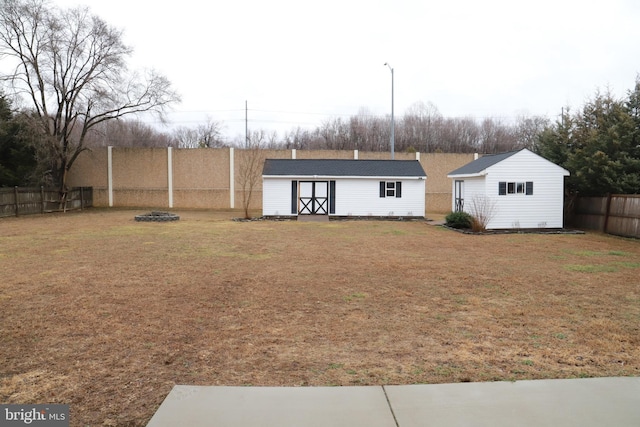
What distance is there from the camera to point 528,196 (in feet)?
63.6

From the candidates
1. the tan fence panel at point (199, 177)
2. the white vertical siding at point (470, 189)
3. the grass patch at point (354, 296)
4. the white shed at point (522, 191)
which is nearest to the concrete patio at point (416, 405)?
the grass patch at point (354, 296)

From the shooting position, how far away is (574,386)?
363 centimetres

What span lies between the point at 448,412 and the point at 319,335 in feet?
7.12

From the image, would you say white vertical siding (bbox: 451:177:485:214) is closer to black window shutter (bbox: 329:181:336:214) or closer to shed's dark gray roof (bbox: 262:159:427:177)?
shed's dark gray roof (bbox: 262:159:427:177)

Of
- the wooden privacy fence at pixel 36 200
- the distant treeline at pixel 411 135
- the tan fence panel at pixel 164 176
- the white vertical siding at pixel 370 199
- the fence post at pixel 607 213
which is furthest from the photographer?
the distant treeline at pixel 411 135

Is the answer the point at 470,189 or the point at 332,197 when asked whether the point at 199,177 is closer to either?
the point at 332,197

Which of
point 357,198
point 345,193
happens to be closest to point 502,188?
point 357,198

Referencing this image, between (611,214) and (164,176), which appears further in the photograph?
(164,176)

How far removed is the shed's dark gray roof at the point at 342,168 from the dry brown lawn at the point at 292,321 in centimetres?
1365

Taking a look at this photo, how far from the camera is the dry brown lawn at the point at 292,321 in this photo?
3.97 m

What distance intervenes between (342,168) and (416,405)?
22957mm

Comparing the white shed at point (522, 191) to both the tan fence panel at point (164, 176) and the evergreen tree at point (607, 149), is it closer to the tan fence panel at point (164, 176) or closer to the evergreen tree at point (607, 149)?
the evergreen tree at point (607, 149)

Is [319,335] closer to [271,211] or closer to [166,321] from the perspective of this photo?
[166,321]

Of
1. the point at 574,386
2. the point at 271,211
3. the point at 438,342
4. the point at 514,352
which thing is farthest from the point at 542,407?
the point at 271,211
